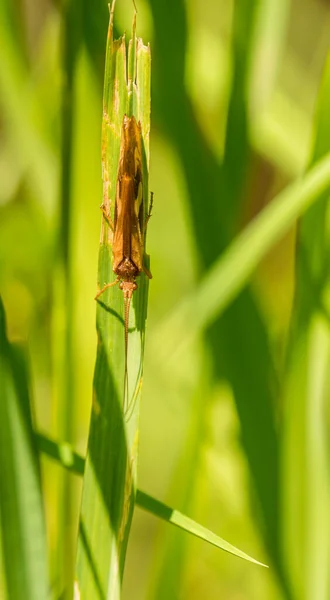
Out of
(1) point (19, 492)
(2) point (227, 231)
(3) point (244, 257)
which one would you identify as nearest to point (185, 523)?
(1) point (19, 492)

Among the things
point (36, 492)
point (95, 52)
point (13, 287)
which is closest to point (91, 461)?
point (36, 492)

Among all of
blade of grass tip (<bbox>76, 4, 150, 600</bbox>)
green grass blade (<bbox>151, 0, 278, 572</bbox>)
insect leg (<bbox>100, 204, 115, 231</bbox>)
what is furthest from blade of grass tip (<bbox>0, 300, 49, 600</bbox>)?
green grass blade (<bbox>151, 0, 278, 572</bbox>)

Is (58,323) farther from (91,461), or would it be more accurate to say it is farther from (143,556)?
(143,556)

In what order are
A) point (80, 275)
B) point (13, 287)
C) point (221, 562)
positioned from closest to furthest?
1. point (80, 275)
2. point (221, 562)
3. point (13, 287)

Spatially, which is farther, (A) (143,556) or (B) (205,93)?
(A) (143,556)

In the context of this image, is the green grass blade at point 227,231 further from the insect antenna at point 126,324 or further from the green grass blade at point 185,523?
the green grass blade at point 185,523

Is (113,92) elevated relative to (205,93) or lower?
lower

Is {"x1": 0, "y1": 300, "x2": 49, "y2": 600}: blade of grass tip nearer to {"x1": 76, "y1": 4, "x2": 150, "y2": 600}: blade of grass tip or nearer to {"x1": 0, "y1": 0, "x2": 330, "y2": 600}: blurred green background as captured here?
{"x1": 76, "y1": 4, "x2": 150, "y2": 600}: blade of grass tip
